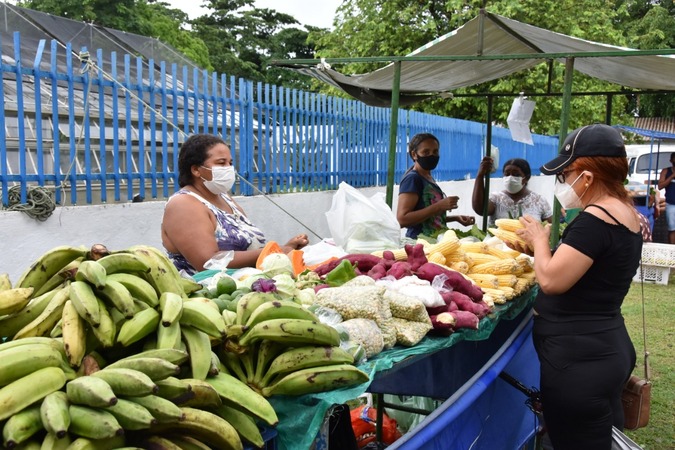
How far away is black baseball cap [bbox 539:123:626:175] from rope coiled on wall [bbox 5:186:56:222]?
452 centimetres

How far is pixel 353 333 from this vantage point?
2107 mm

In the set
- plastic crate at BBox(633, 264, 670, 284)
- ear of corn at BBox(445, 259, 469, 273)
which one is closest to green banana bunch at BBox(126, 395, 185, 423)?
ear of corn at BBox(445, 259, 469, 273)

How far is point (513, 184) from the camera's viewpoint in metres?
6.19

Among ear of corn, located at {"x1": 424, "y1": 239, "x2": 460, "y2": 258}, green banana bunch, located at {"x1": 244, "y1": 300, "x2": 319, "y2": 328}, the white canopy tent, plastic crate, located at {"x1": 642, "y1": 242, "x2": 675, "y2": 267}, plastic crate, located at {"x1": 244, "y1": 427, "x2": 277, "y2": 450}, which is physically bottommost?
plastic crate, located at {"x1": 642, "y1": 242, "x2": 675, "y2": 267}

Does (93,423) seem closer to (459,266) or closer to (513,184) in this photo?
(459,266)

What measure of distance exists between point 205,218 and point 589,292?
2.05 metres

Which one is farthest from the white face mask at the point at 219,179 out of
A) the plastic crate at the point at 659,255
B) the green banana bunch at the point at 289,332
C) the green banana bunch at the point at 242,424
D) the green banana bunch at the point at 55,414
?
the plastic crate at the point at 659,255

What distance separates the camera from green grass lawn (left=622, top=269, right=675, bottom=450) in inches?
190

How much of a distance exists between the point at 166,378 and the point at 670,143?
26.0 m

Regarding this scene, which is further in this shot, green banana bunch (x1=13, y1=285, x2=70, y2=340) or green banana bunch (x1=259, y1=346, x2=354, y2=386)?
green banana bunch (x1=259, y1=346, x2=354, y2=386)

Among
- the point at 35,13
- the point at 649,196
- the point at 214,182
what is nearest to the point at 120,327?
the point at 214,182

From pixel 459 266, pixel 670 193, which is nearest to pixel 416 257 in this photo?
pixel 459 266

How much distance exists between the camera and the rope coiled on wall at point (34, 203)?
553cm

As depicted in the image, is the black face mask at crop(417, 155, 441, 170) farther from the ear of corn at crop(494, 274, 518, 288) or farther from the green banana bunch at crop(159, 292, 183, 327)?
the green banana bunch at crop(159, 292, 183, 327)
